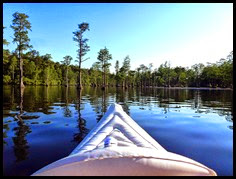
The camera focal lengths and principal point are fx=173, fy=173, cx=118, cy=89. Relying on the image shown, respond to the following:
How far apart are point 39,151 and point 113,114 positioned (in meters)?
1.53

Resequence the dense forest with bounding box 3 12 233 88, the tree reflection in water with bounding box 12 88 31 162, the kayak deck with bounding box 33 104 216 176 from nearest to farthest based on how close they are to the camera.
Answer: the kayak deck with bounding box 33 104 216 176 → the tree reflection in water with bounding box 12 88 31 162 → the dense forest with bounding box 3 12 233 88

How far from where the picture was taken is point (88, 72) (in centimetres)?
8462

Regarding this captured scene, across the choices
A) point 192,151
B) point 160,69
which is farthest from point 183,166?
point 160,69

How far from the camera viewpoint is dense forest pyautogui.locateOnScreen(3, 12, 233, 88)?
2988cm

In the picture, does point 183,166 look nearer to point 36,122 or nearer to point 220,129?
point 220,129

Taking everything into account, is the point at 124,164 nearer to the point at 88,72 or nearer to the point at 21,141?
the point at 21,141

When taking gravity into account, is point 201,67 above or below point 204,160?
above

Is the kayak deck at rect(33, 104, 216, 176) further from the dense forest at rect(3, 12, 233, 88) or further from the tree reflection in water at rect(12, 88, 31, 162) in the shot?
the dense forest at rect(3, 12, 233, 88)

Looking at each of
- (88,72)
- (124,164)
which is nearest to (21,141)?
(124,164)

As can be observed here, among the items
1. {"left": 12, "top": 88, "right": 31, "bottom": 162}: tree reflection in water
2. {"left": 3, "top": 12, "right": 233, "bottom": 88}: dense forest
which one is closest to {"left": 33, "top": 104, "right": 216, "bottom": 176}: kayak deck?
{"left": 12, "top": 88, "right": 31, "bottom": 162}: tree reflection in water

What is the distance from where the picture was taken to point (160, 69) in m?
84.8

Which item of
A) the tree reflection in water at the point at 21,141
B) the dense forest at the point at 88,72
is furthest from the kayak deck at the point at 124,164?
the dense forest at the point at 88,72

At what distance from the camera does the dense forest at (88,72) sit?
98.0 ft

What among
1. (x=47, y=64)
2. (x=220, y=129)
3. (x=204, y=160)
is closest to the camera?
(x=204, y=160)
